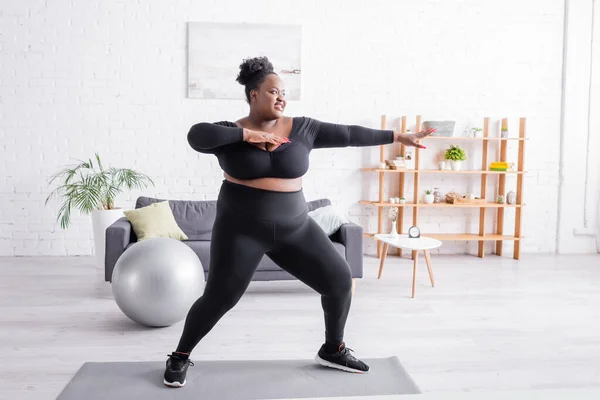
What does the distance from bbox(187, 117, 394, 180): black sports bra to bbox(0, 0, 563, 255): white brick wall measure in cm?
352

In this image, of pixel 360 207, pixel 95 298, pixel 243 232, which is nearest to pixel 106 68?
pixel 95 298

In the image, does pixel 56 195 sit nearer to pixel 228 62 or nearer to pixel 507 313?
pixel 228 62

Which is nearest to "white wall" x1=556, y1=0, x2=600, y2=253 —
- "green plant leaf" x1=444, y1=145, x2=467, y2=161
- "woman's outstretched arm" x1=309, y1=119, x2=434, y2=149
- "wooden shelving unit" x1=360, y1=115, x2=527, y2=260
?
"wooden shelving unit" x1=360, y1=115, x2=527, y2=260

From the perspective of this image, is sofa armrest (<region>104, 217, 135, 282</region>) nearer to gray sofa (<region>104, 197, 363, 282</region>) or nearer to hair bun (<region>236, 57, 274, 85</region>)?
gray sofa (<region>104, 197, 363, 282</region>)

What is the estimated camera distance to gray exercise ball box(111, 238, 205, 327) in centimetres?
306

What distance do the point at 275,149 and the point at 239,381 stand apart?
1.09m

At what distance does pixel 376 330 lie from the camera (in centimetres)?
332

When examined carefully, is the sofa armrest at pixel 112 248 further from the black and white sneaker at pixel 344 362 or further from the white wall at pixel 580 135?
the white wall at pixel 580 135

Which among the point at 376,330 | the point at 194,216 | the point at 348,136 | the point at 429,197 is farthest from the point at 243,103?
the point at 348,136

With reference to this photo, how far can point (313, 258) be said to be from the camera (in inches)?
92.1

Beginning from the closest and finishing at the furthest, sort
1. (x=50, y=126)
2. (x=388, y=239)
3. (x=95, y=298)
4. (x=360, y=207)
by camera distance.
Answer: (x=95, y=298), (x=388, y=239), (x=50, y=126), (x=360, y=207)

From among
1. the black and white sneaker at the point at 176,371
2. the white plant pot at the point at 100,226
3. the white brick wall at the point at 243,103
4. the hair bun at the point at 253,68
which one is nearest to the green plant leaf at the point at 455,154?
the white brick wall at the point at 243,103

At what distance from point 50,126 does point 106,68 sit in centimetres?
84

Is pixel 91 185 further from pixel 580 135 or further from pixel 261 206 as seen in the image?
pixel 580 135
